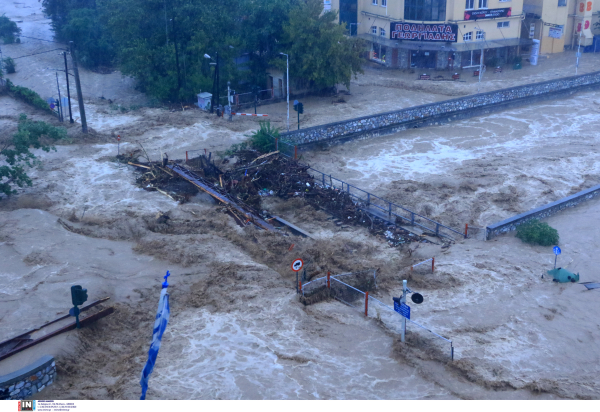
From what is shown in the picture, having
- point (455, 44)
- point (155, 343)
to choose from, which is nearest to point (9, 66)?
point (455, 44)

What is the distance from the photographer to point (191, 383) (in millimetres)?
12906

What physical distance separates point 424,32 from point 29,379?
4166cm

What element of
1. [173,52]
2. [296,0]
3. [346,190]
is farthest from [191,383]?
[296,0]

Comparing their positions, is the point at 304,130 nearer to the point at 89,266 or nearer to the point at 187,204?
the point at 187,204

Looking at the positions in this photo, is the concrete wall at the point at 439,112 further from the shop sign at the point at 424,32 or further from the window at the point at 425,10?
the window at the point at 425,10

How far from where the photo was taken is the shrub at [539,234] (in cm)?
2055

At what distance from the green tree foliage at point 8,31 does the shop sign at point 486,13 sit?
39.7 m

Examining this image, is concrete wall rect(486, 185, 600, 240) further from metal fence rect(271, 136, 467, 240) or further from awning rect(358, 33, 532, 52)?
awning rect(358, 33, 532, 52)

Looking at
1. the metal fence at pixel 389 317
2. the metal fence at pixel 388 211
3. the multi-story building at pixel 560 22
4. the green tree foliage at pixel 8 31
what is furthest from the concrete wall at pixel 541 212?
the green tree foliage at pixel 8 31

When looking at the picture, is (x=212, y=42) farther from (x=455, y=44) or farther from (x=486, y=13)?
(x=486, y=13)

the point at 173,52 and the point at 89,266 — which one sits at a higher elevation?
the point at 173,52

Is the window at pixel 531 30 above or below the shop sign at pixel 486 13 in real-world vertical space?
below

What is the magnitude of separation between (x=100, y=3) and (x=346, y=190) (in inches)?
1272

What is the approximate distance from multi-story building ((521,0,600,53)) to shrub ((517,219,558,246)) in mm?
33264
